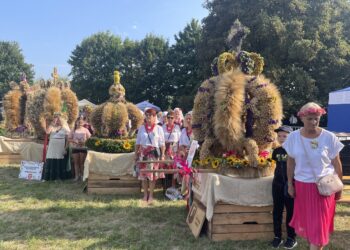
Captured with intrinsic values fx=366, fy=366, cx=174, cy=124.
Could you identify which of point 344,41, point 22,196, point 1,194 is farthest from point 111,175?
point 344,41

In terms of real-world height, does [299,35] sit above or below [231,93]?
above

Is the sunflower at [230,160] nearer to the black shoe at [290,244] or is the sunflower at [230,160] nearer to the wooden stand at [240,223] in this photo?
the wooden stand at [240,223]

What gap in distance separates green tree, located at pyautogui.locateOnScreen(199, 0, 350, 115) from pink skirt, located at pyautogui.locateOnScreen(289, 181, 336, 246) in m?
17.3

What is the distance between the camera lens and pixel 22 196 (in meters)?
7.32

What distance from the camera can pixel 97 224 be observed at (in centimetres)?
554

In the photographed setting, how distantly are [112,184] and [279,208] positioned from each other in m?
4.01

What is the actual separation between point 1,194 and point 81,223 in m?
2.85

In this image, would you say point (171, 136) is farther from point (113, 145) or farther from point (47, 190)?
point (47, 190)

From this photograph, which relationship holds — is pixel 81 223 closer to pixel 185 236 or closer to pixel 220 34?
pixel 185 236

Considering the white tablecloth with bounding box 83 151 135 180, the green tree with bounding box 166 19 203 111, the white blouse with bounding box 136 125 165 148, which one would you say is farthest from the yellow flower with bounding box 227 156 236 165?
the green tree with bounding box 166 19 203 111

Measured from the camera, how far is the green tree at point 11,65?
4294 cm

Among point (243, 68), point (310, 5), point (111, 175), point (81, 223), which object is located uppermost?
point (310, 5)

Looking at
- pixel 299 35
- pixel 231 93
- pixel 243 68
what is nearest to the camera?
pixel 231 93

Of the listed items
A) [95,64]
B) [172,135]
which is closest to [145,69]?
[95,64]
